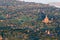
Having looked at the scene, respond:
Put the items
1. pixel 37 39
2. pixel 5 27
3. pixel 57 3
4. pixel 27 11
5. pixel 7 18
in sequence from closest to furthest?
pixel 37 39, pixel 5 27, pixel 7 18, pixel 27 11, pixel 57 3

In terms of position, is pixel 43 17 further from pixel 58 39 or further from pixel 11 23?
pixel 58 39

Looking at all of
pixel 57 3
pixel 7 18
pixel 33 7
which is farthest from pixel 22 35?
pixel 57 3

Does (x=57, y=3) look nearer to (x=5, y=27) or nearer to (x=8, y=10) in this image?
(x=8, y=10)

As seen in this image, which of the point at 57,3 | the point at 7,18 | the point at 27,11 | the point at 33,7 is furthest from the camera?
the point at 57,3

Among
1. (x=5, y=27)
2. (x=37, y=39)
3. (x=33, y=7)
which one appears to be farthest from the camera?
(x=33, y=7)

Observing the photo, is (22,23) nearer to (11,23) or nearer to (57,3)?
(11,23)

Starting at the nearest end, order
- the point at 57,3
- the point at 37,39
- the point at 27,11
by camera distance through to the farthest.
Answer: the point at 37,39
the point at 27,11
the point at 57,3

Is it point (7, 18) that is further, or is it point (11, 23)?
point (7, 18)

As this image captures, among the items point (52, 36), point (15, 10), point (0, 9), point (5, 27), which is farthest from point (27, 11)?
point (52, 36)

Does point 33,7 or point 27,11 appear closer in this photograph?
point 27,11
